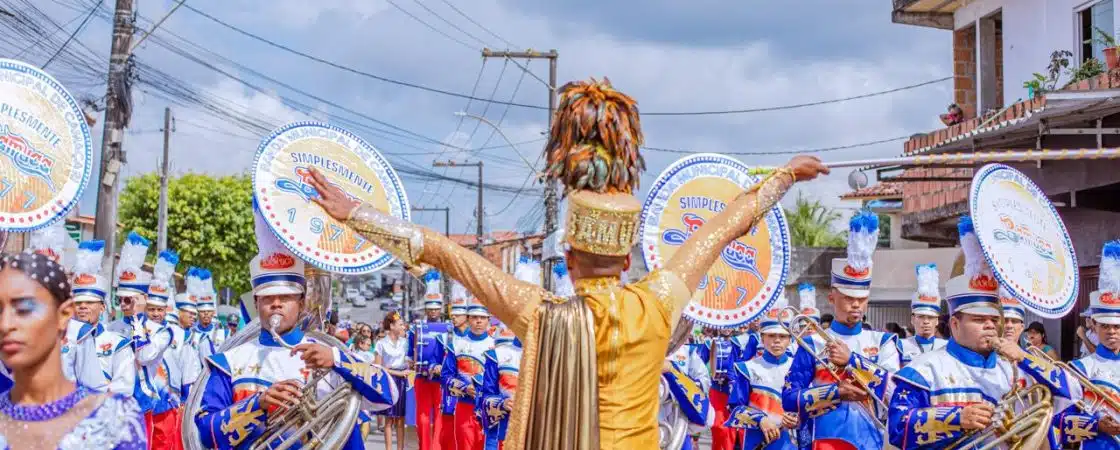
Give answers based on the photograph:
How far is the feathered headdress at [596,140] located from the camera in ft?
13.5

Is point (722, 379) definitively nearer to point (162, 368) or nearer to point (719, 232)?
point (162, 368)

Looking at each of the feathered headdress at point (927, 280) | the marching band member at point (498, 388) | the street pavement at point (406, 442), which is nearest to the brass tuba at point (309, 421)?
the marching band member at point (498, 388)

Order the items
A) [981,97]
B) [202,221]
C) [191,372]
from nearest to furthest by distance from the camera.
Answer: [191,372]
[981,97]
[202,221]

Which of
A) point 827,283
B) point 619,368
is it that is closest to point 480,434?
point 619,368

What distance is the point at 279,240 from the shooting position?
632 centimetres

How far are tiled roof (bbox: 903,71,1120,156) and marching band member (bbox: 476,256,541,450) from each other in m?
6.69

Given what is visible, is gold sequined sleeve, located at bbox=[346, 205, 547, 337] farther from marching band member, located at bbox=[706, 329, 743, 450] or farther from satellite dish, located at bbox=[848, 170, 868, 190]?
satellite dish, located at bbox=[848, 170, 868, 190]

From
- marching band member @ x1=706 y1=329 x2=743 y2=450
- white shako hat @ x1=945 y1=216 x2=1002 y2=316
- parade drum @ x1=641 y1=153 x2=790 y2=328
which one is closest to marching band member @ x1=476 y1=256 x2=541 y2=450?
marching band member @ x1=706 y1=329 x2=743 y2=450

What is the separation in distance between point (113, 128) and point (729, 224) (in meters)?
Answer: 15.8

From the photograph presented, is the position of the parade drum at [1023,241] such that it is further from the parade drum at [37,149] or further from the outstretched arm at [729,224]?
the parade drum at [37,149]

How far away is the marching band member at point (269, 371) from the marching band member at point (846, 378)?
10.5 ft

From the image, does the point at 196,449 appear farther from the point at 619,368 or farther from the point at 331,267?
the point at 619,368

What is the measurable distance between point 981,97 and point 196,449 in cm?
1823

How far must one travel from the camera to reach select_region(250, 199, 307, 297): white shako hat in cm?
673
